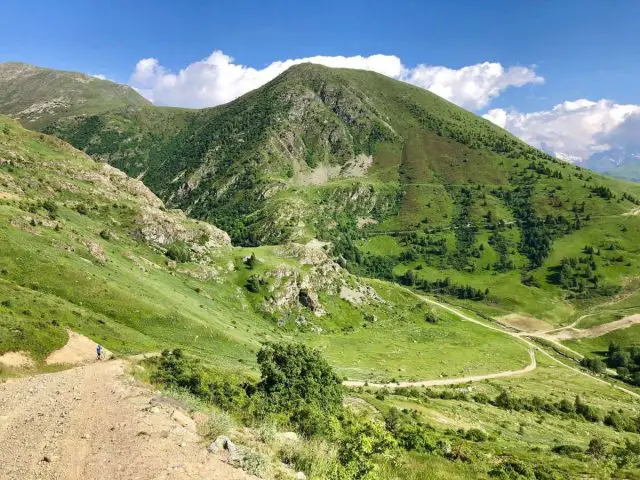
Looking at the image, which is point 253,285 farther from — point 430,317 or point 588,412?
point 588,412

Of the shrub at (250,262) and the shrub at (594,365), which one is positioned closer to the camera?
the shrub at (250,262)

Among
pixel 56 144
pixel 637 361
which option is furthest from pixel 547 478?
pixel 637 361

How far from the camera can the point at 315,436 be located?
Answer: 23.6m

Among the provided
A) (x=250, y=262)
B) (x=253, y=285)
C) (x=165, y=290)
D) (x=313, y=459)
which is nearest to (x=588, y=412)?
(x=253, y=285)

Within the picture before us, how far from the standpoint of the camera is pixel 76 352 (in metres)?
44.4

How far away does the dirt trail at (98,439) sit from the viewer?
16516 mm

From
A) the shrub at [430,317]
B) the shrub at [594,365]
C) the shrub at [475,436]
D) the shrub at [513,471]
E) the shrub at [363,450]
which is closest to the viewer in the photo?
the shrub at [363,450]

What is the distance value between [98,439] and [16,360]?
78.6ft

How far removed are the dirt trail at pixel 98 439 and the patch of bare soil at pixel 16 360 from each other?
30.9ft

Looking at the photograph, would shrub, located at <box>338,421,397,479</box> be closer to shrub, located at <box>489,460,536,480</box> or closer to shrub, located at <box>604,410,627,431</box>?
shrub, located at <box>489,460,536,480</box>

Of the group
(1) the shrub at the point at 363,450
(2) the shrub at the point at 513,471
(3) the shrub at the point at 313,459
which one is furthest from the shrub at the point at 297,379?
(3) the shrub at the point at 313,459

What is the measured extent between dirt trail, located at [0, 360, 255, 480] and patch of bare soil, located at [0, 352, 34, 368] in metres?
9.41

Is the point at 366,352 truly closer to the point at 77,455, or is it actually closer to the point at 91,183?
the point at 91,183

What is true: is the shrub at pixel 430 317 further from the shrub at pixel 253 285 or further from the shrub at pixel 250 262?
the shrub at pixel 253 285
